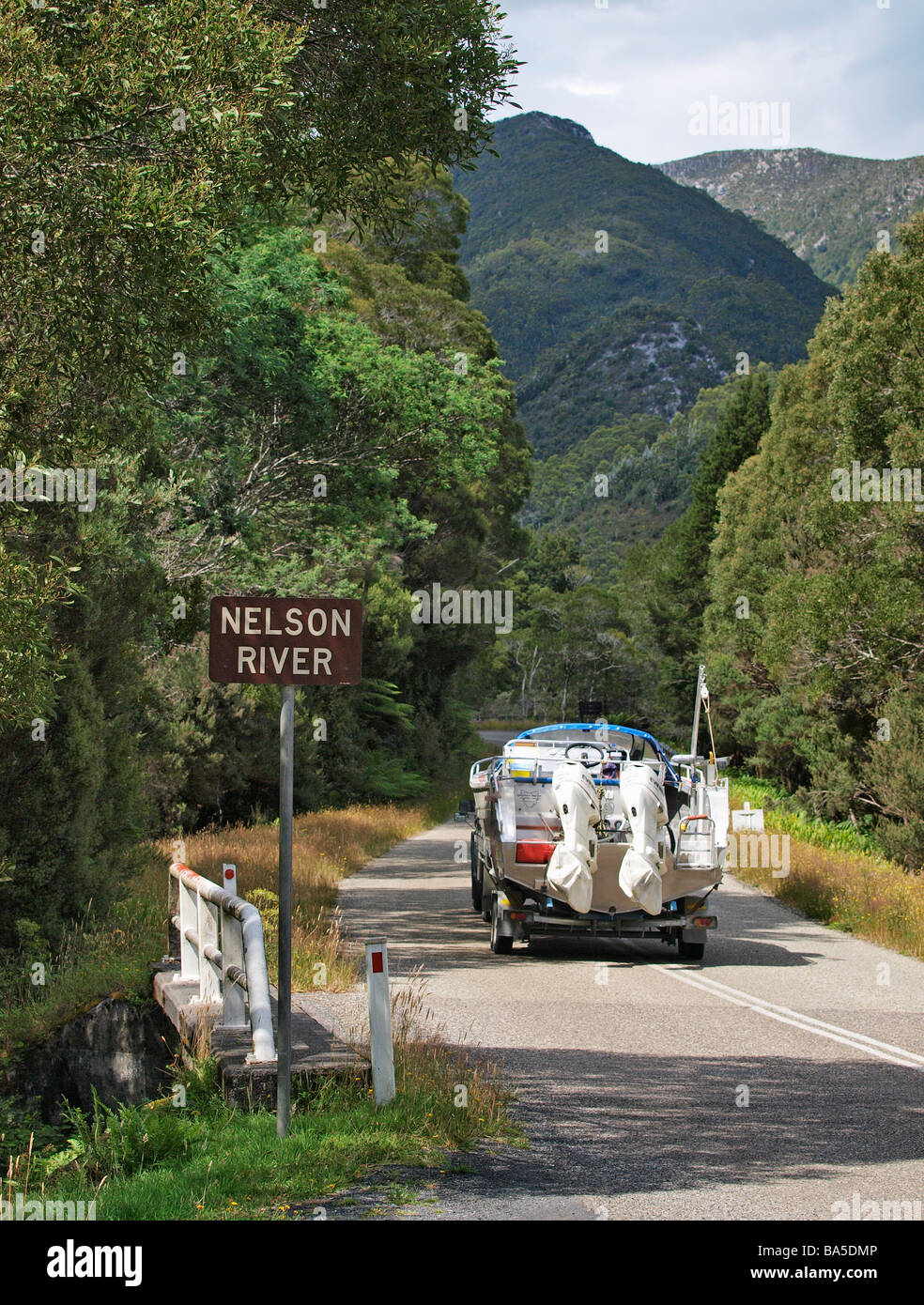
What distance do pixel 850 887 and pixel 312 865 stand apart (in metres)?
7.89

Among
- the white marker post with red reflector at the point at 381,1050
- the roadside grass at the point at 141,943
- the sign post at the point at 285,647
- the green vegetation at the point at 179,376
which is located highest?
the green vegetation at the point at 179,376

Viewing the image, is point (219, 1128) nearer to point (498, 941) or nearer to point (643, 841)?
point (643, 841)

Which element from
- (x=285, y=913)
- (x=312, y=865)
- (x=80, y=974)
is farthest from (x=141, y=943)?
(x=312, y=865)

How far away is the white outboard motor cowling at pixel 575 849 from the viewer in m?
14.1

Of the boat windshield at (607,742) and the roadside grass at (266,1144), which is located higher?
the boat windshield at (607,742)

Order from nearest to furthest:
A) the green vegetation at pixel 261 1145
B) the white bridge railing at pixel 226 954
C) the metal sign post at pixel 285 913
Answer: the green vegetation at pixel 261 1145 < the metal sign post at pixel 285 913 < the white bridge railing at pixel 226 954

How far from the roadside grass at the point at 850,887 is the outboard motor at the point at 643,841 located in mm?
3445

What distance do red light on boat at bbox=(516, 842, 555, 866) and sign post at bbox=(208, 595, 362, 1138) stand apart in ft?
24.2

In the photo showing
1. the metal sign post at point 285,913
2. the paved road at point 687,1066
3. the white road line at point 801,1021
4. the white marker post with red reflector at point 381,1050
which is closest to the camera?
the paved road at point 687,1066

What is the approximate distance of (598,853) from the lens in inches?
562

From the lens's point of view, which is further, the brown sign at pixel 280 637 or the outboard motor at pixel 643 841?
the outboard motor at pixel 643 841

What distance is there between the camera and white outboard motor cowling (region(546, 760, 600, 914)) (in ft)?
46.2

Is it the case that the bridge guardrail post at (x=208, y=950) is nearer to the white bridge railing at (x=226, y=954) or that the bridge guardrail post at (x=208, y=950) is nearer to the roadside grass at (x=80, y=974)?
the white bridge railing at (x=226, y=954)

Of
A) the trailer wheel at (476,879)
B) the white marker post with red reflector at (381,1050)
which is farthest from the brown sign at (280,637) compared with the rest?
the trailer wheel at (476,879)
